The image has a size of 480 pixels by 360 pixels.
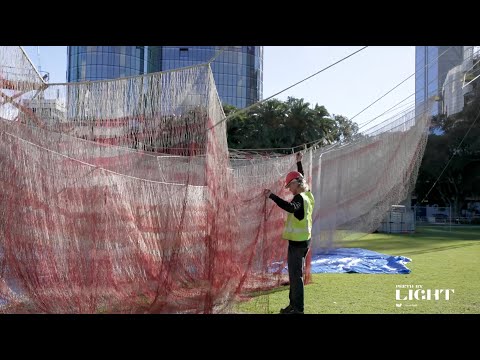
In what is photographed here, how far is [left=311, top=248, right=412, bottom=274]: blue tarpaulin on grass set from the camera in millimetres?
8812

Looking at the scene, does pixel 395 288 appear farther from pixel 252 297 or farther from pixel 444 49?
pixel 444 49

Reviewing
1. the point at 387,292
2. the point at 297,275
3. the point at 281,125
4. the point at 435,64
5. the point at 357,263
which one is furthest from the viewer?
the point at 281,125

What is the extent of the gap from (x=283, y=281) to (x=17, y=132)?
4626 mm

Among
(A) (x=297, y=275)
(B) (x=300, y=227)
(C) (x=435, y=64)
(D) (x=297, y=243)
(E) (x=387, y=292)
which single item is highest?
(C) (x=435, y=64)

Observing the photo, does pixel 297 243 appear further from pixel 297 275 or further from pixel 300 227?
pixel 297 275

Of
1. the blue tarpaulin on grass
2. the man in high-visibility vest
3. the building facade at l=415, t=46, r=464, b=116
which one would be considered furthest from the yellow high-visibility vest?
the blue tarpaulin on grass

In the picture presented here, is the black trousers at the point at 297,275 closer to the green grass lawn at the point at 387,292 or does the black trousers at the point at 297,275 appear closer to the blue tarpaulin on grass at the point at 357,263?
the green grass lawn at the point at 387,292

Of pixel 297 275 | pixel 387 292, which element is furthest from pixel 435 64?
pixel 297 275

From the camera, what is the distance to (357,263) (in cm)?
951

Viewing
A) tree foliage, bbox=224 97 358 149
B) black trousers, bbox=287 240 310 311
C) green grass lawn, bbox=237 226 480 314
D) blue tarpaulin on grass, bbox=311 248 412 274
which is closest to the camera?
black trousers, bbox=287 240 310 311

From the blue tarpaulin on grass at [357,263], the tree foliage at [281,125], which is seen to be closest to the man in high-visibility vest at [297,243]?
the blue tarpaulin on grass at [357,263]

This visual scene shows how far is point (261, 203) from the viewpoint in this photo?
610cm

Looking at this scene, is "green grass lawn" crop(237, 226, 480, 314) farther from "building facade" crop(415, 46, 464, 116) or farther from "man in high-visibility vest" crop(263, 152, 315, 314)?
"building facade" crop(415, 46, 464, 116)
